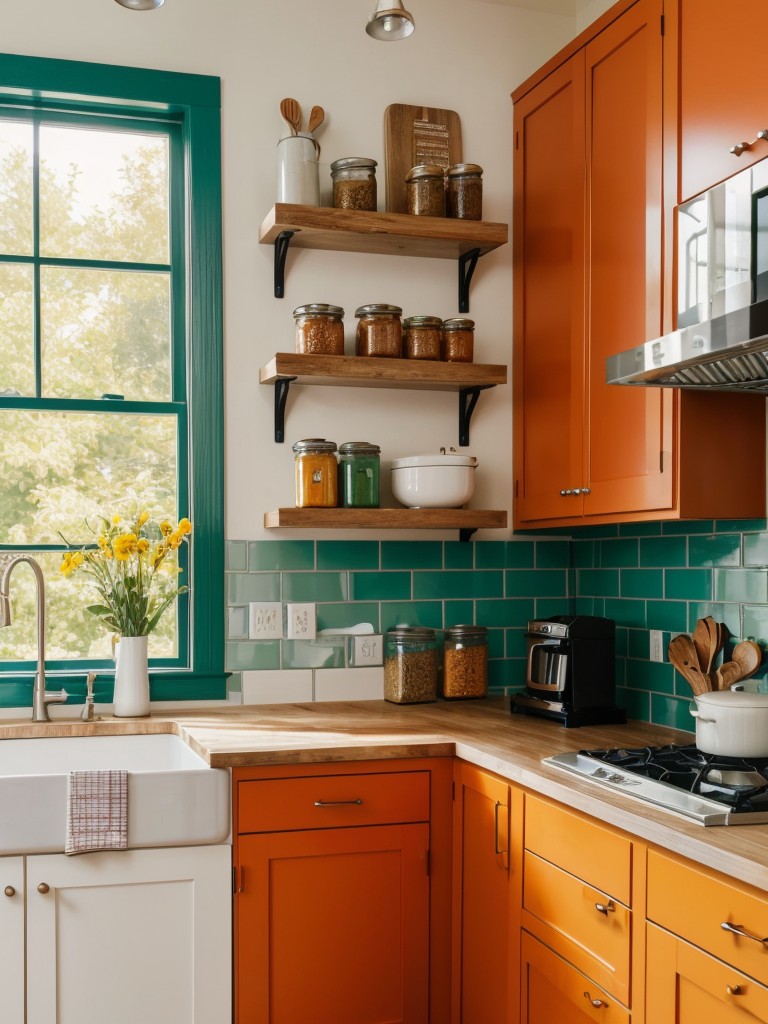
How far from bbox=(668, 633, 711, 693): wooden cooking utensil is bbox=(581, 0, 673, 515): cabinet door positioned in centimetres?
37

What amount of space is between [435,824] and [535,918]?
0.42 meters

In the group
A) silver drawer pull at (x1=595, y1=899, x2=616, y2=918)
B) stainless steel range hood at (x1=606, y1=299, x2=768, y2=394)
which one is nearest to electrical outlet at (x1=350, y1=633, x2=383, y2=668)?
stainless steel range hood at (x1=606, y1=299, x2=768, y2=394)

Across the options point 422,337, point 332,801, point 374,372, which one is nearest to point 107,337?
point 374,372

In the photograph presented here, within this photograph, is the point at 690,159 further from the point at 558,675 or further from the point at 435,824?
the point at 435,824

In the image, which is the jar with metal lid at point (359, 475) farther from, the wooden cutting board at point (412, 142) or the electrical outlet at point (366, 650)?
the wooden cutting board at point (412, 142)

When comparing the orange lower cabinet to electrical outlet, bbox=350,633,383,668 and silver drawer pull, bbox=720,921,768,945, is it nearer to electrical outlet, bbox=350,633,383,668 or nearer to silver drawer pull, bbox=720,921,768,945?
silver drawer pull, bbox=720,921,768,945

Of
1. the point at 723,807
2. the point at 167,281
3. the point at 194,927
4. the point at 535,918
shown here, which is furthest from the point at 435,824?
the point at 167,281

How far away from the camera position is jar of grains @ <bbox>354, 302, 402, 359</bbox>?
3018 mm

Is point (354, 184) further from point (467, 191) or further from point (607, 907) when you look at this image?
point (607, 907)

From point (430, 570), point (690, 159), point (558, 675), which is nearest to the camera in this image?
point (690, 159)

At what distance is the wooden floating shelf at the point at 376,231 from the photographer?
9.67 feet

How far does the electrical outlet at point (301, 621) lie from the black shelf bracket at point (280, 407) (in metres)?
0.49

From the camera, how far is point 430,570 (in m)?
3.27

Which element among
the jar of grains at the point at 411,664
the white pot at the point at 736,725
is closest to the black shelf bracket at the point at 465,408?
the jar of grains at the point at 411,664
